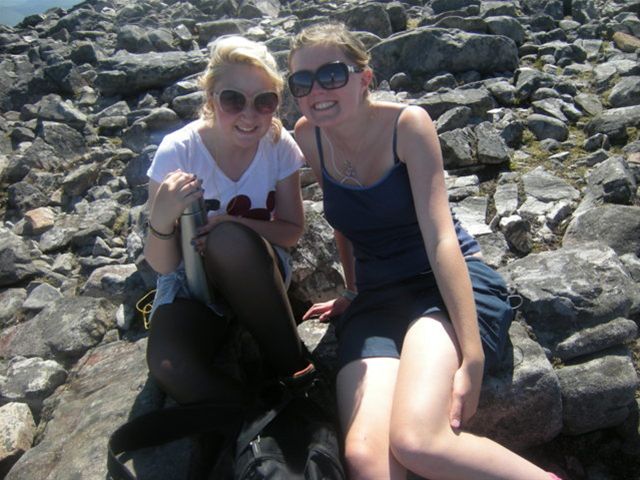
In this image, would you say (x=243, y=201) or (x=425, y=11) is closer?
(x=243, y=201)

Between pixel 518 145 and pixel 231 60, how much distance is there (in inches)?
199

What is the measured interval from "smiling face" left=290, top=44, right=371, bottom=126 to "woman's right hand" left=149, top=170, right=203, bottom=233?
83 cm

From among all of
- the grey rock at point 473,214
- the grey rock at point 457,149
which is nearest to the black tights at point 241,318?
the grey rock at point 473,214

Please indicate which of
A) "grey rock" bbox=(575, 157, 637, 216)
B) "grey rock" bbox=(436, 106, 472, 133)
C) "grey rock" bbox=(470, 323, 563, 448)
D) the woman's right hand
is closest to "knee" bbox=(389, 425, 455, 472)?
"grey rock" bbox=(470, 323, 563, 448)

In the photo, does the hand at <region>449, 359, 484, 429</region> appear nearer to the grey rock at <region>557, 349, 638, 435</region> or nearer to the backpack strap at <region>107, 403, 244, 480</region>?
the grey rock at <region>557, 349, 638, 435</region>

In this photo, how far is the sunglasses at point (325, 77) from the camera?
349 cm

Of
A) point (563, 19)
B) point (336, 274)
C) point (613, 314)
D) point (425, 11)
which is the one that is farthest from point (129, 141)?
point (563, 19)

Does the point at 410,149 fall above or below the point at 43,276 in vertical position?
above

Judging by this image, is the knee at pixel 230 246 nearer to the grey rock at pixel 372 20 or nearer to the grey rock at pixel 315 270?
the grey rock at pixel 315 270

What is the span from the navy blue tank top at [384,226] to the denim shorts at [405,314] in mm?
95

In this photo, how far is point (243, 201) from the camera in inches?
163

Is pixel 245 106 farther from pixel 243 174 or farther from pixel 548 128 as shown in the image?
pixel 548 128

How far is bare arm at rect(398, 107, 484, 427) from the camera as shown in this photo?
9.99 feet

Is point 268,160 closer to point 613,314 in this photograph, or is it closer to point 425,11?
point 613,314
